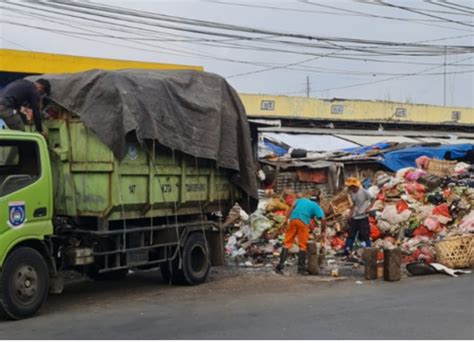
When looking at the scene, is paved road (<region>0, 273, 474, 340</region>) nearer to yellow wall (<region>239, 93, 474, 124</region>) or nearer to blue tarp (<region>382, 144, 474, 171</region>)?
blue tarp (<region>382, 144, 474, 171</region>)

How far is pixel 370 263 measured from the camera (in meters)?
11.0

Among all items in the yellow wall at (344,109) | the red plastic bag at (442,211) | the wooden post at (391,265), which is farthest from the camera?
the yellow wall at (344,109)

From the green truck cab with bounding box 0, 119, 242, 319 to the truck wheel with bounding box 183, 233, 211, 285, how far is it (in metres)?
0.02

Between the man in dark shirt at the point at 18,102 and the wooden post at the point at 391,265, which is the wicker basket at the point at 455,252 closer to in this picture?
the wooden post at the point at 391,265

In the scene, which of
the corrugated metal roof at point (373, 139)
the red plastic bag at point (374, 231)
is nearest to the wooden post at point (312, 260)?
the red plastic bag at point (374, 231)

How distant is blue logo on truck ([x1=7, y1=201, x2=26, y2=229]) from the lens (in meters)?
7.82

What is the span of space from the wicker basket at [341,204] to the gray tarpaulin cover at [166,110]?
5885 mm

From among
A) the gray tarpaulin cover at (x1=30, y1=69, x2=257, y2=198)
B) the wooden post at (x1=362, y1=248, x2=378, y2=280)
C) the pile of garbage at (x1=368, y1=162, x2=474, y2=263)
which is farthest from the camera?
the pile of garbage at (x1=368, y1=162, x2=474, y2=263)

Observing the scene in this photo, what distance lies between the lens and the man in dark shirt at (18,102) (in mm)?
8867

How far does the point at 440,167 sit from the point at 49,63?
12.4 metres

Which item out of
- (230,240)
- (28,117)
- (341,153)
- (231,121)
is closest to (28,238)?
(28,117)

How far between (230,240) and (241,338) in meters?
8.18

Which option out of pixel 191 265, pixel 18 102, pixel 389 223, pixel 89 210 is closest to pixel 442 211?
pixel 389 223

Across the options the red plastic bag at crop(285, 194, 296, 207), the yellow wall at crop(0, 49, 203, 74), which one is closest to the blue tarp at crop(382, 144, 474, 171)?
the red plastic bag at crop(285, 194, 296, 207)
